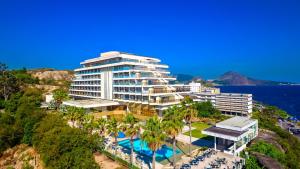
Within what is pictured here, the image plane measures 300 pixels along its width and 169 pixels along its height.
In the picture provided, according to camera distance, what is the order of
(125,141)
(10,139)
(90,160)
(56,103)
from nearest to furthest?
(90,160) < (125,141) < (10,139) < (56,103)

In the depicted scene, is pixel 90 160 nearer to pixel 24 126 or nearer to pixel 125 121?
pixel 125 121

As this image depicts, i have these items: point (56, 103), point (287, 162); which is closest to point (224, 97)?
point (287, 162)

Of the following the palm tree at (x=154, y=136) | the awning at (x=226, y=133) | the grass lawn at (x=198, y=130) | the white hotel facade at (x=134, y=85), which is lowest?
the grass lawn at (x=198, y=130)

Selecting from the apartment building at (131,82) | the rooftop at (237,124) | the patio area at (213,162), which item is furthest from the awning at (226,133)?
the apartment building at (131,82)

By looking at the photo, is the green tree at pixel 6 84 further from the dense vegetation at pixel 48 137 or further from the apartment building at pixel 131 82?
the apartment building at pixel 131 82

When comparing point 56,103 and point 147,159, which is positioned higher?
point 56,103

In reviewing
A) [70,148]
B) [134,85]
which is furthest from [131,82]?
[70,148]

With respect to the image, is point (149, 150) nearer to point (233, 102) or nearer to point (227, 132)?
point (227, 132)

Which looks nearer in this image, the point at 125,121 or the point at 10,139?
the point at 125,121
